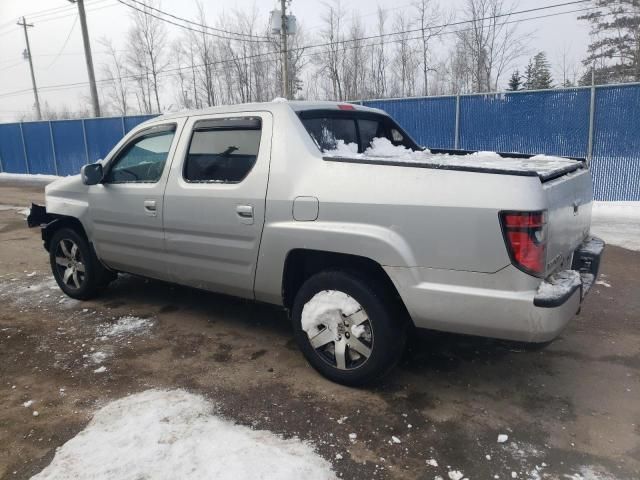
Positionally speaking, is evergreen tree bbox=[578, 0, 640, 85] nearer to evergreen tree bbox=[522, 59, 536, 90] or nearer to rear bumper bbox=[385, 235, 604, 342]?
evergreen tree bbox=[522, 59, 536, 90]

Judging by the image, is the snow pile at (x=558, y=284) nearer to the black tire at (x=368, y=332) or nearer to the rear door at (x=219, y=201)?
the black tire at (x=368, y=332)

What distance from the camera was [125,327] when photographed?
14.8 feet

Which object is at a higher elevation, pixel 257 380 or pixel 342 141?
pixel 342 141

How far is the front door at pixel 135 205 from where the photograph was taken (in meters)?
4.24

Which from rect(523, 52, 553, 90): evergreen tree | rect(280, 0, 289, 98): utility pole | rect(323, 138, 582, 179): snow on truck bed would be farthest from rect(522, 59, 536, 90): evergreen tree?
rect(323, 138, 582, 179): snow on truck bed

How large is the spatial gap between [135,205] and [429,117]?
28.2 feet

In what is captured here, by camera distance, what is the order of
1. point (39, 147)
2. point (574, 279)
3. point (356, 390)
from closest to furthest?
1. point (574, 279)
2. point (356, 390)
3. point (39, 147)

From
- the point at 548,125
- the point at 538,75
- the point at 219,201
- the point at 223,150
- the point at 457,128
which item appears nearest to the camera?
the point at 219,201

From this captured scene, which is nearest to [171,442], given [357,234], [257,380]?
[257,380]

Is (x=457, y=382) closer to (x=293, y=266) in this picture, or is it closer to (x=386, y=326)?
(x=386, y=326)

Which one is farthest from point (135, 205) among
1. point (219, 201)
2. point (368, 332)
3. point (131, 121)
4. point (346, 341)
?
point (131, 121)

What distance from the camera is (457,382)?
344cm

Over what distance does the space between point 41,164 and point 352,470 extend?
2286 cm

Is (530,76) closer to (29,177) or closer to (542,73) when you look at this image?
(542,73)
